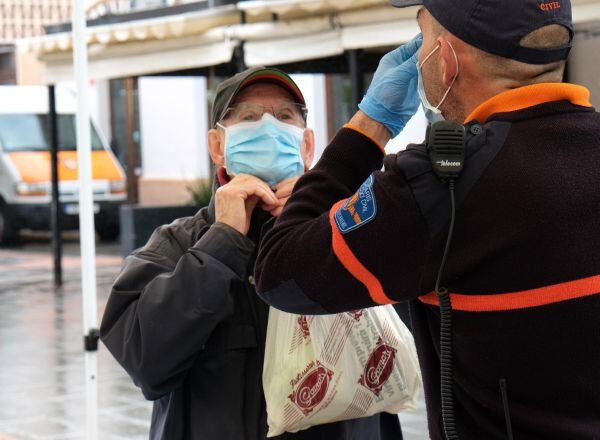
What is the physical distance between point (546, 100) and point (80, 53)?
2.82 meters

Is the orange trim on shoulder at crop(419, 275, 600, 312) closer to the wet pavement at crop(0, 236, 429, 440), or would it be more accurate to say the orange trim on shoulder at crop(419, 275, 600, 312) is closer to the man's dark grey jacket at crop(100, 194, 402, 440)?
the man's dark grey jacket at crop(100, 194, 402, 440)

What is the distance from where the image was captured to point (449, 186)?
5.82 ft

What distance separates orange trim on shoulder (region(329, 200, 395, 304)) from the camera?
6.07ft

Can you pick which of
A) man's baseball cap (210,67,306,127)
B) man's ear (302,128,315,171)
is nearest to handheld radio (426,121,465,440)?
man's baseball cap (210,67,306,127)

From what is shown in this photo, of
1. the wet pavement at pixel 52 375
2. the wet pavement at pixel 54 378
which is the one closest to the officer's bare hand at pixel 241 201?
the wet pavement at pixel 54 378

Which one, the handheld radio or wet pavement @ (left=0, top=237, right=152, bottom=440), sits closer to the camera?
the handheld radio

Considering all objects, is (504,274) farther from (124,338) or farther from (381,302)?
(124,338)


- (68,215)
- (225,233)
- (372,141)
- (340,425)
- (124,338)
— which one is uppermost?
(372,141)

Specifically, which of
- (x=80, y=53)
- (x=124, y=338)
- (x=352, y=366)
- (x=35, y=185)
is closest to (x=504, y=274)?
(x=352, y=366)

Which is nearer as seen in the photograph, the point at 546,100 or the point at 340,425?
the point at 546,100

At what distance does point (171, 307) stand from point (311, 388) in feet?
1.18

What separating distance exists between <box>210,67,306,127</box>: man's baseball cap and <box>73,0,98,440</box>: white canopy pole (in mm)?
1516

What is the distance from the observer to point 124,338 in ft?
8.45

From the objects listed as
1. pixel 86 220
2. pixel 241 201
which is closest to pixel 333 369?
pixel 241 201
